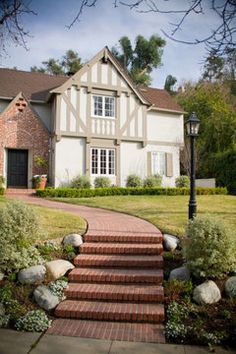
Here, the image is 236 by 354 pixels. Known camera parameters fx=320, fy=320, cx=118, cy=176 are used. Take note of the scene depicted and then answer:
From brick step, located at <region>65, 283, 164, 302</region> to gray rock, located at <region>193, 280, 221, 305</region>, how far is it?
575 mm

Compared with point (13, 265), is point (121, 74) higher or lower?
higher

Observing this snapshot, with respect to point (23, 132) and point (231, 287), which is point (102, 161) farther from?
point (231, 287)

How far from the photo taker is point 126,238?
23.5 ft

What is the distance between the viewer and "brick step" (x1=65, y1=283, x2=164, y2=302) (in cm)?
541

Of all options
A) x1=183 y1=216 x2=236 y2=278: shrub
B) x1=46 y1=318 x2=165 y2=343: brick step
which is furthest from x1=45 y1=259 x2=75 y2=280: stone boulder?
x1=183 y1=216 x2=236 y2=278: shrub

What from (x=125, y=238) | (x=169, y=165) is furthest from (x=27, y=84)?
(x=125, y=238)

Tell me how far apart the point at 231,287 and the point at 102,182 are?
529 inches

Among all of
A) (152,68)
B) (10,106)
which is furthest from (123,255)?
(152,68)

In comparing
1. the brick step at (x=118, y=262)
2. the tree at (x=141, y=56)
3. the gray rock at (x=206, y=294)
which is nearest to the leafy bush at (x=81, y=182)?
the brick step at (x=118, y=262)

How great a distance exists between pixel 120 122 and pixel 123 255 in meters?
13.9

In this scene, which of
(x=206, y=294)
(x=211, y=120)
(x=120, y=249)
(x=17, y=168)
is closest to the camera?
(x=206, y=294)

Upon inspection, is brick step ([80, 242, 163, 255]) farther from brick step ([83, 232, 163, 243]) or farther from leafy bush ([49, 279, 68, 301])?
leafy bush ([49, 279, 68, 301])

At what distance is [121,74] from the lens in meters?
19.6

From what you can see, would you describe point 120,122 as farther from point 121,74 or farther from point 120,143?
point 121,74
